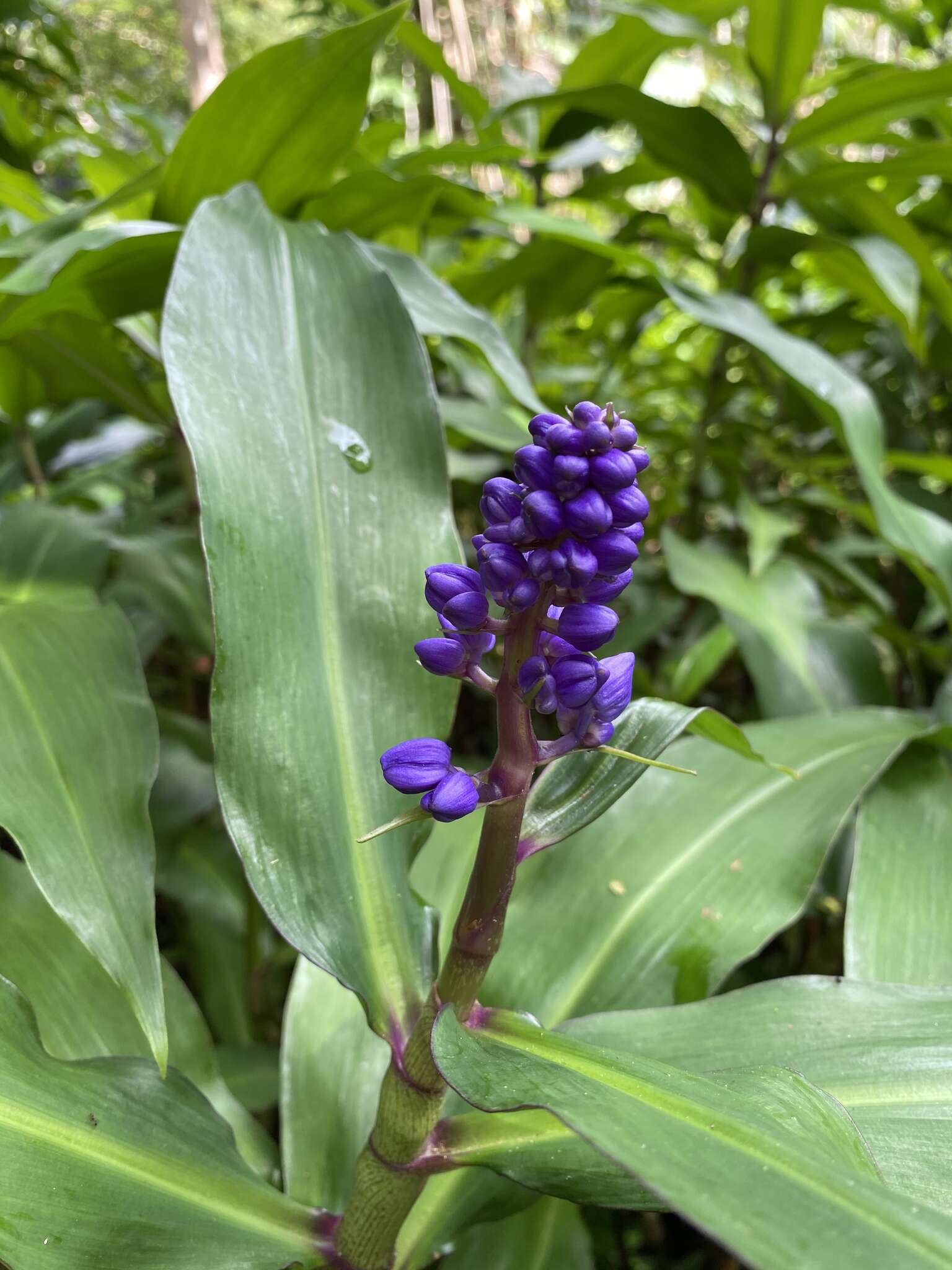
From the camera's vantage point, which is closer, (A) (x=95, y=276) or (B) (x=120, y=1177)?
(B) (x=120, y=1177)

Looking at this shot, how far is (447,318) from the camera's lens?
971 mm

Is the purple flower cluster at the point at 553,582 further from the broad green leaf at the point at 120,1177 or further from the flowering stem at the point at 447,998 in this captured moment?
the broad green leaf at the point at 120,1177

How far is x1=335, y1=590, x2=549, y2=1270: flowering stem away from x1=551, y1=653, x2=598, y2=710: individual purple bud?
22 mm

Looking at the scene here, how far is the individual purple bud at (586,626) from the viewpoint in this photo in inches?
19.8

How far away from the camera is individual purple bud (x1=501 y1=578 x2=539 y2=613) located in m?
0.49

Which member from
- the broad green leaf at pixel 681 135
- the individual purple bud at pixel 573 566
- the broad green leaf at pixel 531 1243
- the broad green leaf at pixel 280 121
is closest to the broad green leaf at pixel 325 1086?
the broad green leaf at pixel 531 1243

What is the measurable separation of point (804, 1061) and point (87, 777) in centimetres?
59

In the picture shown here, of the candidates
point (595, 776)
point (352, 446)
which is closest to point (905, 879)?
point (595, 776)

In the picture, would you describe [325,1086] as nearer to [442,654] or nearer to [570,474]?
[442,654]

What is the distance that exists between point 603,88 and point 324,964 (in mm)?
1258

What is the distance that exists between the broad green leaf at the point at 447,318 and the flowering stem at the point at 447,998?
46cm

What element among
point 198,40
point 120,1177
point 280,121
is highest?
point 198,40

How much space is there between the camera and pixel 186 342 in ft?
2.31

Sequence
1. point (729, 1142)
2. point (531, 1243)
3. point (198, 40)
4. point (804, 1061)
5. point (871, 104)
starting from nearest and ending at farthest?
point (729, 1142) → point (804, 1061) → point (531, 1243) → point (871, 104) → point (198, 40)
